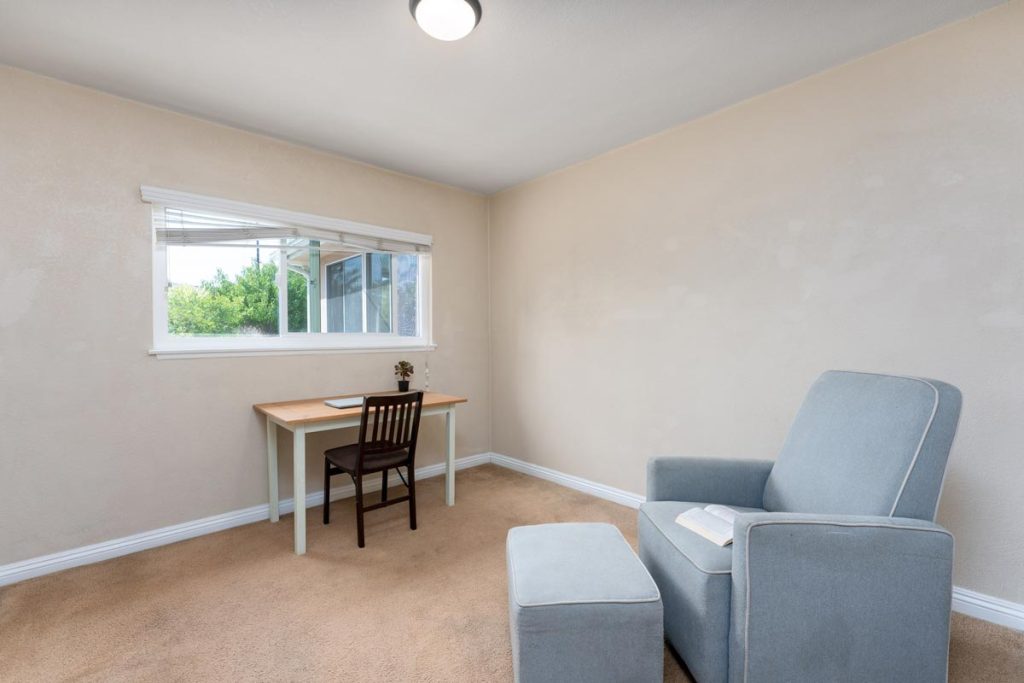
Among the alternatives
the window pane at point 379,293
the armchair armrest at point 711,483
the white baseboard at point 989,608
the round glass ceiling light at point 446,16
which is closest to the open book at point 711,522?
the armchair armrest at point 711,483

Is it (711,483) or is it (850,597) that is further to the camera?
(711,483)

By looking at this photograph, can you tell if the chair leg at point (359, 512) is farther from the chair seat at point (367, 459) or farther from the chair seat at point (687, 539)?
the chair seat at point (687, 539)

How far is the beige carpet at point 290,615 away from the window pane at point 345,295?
1.41 m

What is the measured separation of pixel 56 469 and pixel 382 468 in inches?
60.9

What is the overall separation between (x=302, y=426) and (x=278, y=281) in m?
1.13

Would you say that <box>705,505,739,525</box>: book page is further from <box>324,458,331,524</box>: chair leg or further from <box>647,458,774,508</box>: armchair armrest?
<box>324,458,331,524</box>: chair leg

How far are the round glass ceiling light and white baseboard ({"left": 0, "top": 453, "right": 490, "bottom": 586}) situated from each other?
2.81m

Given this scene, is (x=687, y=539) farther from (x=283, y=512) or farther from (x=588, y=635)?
(x=283, y=512)

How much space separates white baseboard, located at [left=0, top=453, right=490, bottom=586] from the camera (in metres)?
2.12

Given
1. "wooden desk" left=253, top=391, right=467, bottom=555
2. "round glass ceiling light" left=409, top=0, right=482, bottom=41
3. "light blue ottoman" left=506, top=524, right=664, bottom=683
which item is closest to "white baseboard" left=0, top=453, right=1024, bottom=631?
"wooden desk" left=253, top=391, right=467, bottom=555

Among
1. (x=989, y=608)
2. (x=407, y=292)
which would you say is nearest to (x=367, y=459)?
(x=407, y=292)

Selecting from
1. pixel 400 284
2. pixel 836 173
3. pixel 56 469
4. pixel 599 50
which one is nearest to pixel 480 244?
pixel 400 284

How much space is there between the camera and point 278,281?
2.97 m

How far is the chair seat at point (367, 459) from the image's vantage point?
2.51 meters
